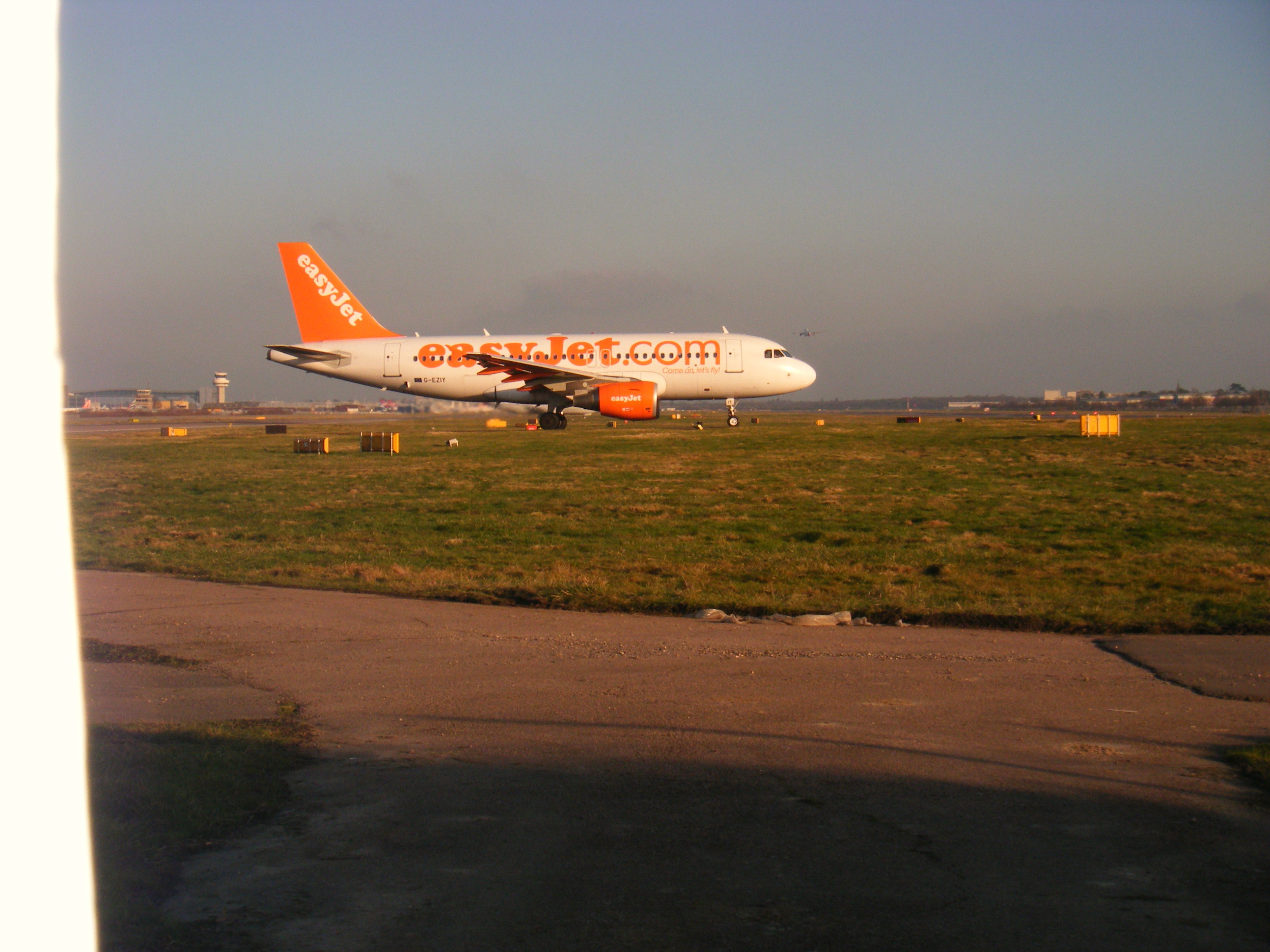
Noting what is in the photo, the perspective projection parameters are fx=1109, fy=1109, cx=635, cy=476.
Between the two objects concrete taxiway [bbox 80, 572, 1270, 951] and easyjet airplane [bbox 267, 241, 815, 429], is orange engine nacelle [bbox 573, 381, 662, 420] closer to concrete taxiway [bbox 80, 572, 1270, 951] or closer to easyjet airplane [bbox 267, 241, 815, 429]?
easyjet airplane [bbox 267, 241, 815, 429]

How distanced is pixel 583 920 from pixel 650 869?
52 centimetres

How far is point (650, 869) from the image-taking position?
14.8 feet

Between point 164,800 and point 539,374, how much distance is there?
3836 cm

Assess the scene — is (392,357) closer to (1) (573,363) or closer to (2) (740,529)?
(1) (573,363)

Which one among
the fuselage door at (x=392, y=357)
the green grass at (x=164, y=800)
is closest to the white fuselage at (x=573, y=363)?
Answer: the fuselage door at (x=392, y=357)

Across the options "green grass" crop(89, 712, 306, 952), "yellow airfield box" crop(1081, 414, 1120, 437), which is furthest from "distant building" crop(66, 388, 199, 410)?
"yellow airfield box" crop(1081, 414, 1120, 437)

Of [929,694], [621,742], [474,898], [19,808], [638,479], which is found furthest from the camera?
[638,479]

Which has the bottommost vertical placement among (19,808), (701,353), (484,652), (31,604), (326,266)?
(484,652)

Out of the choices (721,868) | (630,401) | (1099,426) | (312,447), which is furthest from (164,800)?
(1099,426)

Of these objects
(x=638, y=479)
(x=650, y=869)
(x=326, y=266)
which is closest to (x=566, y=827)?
(x=650, y=869)

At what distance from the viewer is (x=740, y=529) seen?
1658 cm

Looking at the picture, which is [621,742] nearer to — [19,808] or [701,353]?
[19,808]

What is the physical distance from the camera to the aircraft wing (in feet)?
139

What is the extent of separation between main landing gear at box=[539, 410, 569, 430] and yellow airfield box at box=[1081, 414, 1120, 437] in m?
20.1
